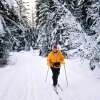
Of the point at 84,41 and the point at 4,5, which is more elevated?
the point at 4,5

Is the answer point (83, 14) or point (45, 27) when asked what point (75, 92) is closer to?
point (83, 14)

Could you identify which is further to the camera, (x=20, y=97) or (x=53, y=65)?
(x=53, y=65)

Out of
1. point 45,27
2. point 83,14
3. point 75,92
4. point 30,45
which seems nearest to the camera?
point 75,92

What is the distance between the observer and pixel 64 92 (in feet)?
41.4

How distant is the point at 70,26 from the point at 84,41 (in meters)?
1.22

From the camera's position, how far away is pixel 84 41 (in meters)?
16.1

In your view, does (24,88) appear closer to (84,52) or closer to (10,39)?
(84,52)

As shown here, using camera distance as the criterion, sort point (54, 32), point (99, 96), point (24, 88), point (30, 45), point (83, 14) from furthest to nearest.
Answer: point (30, 45), point (54, 32), point (83, 14), point (24, 88), point (99, 96)

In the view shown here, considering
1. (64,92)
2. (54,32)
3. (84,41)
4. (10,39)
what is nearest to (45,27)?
(54,32)

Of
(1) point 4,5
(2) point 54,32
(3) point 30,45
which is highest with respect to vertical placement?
(1) point 4,5

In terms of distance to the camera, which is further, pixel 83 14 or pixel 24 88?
pixel 83 14

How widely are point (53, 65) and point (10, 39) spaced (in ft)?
42.5

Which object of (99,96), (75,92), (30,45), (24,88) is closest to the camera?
(99,96)

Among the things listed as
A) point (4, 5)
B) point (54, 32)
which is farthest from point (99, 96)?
point (54, 32)
